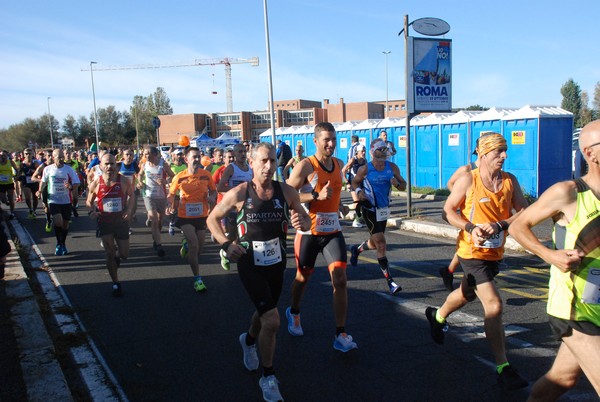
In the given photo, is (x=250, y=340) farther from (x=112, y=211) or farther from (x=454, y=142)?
(x=454, y=142)

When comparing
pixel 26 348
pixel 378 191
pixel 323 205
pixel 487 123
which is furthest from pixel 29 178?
pixel 487 123

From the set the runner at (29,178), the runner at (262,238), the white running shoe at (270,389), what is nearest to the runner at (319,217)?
the runner at (262,238)

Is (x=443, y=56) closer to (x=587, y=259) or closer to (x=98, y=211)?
(x=98, y=211)

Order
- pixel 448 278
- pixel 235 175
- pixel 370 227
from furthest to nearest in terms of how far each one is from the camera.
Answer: pixel 235 175, pixel 370 227, pixel 448 278

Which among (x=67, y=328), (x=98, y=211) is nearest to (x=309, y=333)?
(x=67, y=328)

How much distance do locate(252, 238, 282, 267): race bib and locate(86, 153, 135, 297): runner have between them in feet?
11.6

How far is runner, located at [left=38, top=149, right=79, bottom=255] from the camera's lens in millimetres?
9734

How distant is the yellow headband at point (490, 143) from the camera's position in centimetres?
418

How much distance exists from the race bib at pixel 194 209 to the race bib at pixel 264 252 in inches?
139

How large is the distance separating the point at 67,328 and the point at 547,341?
490 centimetres

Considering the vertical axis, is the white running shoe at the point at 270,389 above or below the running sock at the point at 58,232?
below

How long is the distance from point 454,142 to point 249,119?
244 ft

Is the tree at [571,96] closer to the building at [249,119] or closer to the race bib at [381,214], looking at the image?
the building at [249,119]

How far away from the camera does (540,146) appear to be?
46.5 ft
